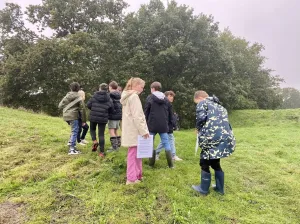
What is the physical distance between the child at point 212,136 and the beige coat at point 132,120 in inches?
43.5

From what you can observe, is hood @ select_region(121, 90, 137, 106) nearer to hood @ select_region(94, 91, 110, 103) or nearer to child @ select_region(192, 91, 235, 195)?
child @ select_region(192, 91, 235, 195)

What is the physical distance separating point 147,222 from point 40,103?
21.1 metres

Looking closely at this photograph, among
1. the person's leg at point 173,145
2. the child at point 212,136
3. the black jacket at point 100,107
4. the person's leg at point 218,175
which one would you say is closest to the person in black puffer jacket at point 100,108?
the black jacket at point 100,107

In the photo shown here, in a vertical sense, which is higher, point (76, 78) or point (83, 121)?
point (76, 78)

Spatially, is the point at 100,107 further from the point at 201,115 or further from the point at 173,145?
the point at 201,115

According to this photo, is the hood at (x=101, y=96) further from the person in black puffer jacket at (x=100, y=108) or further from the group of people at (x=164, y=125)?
the group of people at (x=164, y=125)

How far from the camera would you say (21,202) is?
4363 mm

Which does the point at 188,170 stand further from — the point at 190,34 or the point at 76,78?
the point at 190,34

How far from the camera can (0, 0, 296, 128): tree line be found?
20.5 meters

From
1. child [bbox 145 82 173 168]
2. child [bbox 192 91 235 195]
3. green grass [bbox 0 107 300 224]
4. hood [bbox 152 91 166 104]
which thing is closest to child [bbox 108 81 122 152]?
green grass [bbox 0 107 300 224]

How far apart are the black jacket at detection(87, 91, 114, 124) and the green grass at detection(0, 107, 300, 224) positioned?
105 cm

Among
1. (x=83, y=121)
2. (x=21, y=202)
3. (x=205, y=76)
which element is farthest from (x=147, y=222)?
(x=205, y=76)

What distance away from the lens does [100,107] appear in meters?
6.49

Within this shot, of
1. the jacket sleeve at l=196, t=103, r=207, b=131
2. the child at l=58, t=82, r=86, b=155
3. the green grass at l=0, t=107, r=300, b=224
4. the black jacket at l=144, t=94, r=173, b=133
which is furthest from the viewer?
the child at l=58, t=82, r=86, b=155
